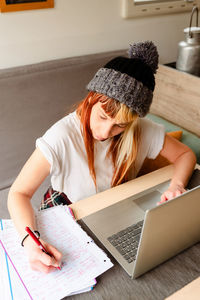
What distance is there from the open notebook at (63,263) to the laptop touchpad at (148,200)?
0.23 metres

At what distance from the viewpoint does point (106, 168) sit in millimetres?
1112

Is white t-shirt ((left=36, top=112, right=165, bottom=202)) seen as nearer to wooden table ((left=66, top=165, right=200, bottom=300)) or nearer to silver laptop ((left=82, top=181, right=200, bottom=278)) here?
silver laptop ((left=82, top=181, right=200, bottom=278))

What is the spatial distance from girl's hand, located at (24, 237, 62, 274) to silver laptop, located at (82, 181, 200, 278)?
0.14 metres

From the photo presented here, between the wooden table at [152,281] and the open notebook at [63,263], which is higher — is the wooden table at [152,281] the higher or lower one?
the lower one

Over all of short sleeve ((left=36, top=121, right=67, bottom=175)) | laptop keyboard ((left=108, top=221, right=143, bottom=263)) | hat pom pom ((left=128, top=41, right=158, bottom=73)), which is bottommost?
laptop keyboard ((left=108, top=221, right=143, bottom=263))

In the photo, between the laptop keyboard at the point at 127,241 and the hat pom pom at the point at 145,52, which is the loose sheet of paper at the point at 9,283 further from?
the hat pom pom at the point at 145,52

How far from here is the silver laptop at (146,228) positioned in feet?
1.95

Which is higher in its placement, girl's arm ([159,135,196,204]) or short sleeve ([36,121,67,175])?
short sleeve ([36,121,67,175])

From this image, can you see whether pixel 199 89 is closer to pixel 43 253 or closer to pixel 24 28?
pixel 24 28

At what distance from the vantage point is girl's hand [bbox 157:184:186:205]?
2.98ft

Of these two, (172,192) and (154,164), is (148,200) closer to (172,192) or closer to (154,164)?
(172,192)

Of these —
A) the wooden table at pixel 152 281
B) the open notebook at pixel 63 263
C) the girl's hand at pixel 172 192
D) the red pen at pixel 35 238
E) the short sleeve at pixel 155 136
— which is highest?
the short sleeve at pixel 155 136

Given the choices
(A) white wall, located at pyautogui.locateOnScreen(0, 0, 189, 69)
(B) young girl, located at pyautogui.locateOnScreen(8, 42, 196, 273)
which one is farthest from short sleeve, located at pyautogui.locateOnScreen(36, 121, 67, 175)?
(A) white wall, located at pyautogui.locateOnScreen(0, 0, 189, 69)

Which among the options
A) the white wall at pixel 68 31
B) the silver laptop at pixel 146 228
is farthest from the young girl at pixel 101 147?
the white wall at pixel 68 31
